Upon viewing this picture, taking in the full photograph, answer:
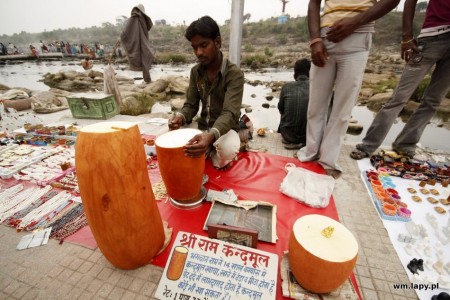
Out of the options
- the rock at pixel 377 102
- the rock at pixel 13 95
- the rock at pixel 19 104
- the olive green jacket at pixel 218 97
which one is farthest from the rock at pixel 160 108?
the rock at pixel 377 102

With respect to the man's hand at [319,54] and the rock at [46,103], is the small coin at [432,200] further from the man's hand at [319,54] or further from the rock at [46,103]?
the rock at [46,103]

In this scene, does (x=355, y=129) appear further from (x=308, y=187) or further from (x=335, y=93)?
(x=308, y=187)

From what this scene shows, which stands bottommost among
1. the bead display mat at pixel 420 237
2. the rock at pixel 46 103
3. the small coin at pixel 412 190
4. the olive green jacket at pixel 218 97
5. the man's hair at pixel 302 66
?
the bead display mat at pixel 420 237

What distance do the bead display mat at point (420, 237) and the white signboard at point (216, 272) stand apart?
930 mm

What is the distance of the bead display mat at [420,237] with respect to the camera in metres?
1.42

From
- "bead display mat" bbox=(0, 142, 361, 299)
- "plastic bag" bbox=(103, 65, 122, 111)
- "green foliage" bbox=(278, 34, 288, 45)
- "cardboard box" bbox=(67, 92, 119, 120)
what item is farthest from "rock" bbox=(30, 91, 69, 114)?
"green foliage" bbox=(278, 34, 288, 45)

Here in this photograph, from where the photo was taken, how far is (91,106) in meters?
4.10

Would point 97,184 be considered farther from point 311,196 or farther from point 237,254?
point 311,196

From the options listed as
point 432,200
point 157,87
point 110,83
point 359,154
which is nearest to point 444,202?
point 432,200

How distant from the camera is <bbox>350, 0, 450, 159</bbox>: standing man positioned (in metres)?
2.20

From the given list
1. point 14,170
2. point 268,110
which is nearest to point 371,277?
Answer: point 14,170

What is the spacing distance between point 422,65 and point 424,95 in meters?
0.43

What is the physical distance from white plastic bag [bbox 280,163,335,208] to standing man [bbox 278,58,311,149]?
0.80 meters

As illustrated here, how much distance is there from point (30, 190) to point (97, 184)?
1632 millimetres
